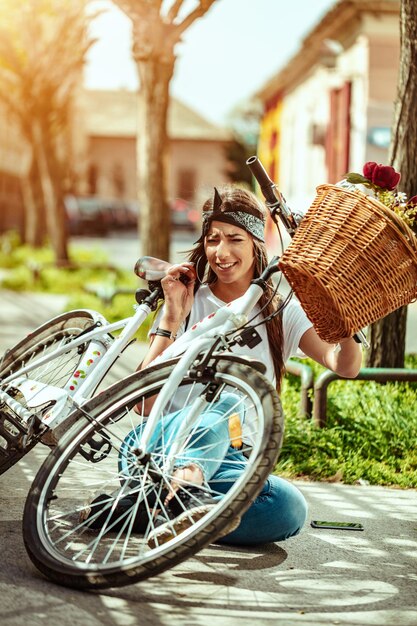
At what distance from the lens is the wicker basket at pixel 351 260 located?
3.89 m

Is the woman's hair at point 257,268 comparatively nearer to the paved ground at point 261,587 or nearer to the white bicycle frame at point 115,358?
the white bicycle frame at point 115,358

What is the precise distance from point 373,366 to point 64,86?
64.0ft

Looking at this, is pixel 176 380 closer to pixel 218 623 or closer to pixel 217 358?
pixel 217 358

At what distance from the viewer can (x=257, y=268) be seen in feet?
15.6

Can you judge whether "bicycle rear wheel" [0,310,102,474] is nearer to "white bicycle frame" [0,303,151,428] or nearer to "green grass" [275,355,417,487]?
"white bicycle frame" [0,303,151,428]

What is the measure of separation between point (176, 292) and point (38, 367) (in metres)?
0.76

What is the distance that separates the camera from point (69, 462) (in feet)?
13.2

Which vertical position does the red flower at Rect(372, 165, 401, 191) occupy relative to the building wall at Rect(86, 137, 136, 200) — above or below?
below

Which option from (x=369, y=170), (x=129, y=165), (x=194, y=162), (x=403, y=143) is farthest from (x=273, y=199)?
(x=194, y=162)

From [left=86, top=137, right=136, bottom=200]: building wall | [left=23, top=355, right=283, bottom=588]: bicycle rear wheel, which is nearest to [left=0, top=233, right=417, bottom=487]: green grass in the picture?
[left=23, top=355, right=283, bottom=588]: bicycle rear wheel

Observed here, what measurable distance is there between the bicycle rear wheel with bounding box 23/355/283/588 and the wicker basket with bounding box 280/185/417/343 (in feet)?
1.16

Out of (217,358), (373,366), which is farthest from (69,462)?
(373,366)

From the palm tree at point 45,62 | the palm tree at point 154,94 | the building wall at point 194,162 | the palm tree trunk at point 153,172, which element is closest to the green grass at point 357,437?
the palm tree at point 154,94

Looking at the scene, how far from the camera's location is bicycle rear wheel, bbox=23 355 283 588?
11.9 ft
